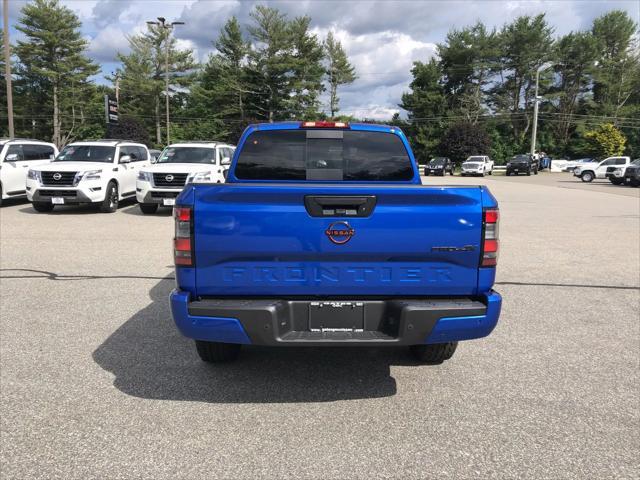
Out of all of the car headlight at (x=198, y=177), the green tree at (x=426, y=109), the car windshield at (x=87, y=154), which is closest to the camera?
the car headlight at (x=198, y=177)

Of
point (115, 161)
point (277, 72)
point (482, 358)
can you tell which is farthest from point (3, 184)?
point (277, 72)

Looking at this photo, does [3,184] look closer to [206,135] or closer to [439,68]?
[206,135]

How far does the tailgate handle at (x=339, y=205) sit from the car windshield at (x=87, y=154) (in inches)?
504

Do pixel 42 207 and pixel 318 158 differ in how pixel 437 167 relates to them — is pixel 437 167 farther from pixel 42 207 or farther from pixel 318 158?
pixel 318 158

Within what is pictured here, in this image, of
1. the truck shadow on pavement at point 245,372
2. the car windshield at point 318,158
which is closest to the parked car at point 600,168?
the car windshield at point 318,158

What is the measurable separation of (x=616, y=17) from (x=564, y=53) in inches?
386

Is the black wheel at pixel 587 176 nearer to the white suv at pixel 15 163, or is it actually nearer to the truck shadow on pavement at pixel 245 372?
the white suv at pixel 15 163

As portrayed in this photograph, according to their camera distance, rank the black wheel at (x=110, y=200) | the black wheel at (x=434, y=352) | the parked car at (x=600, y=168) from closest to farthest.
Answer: the black wheel at (x=434, y=352) → the black wheel at (x=110, y=200) → the parked car at (x=600, y=168)

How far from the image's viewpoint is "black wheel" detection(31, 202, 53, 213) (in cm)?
1357

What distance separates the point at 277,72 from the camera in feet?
199

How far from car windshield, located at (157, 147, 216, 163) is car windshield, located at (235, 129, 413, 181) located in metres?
9.93

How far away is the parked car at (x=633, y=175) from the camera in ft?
97.7

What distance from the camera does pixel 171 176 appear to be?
1310 centimetres

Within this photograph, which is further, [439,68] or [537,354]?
[439,68]
